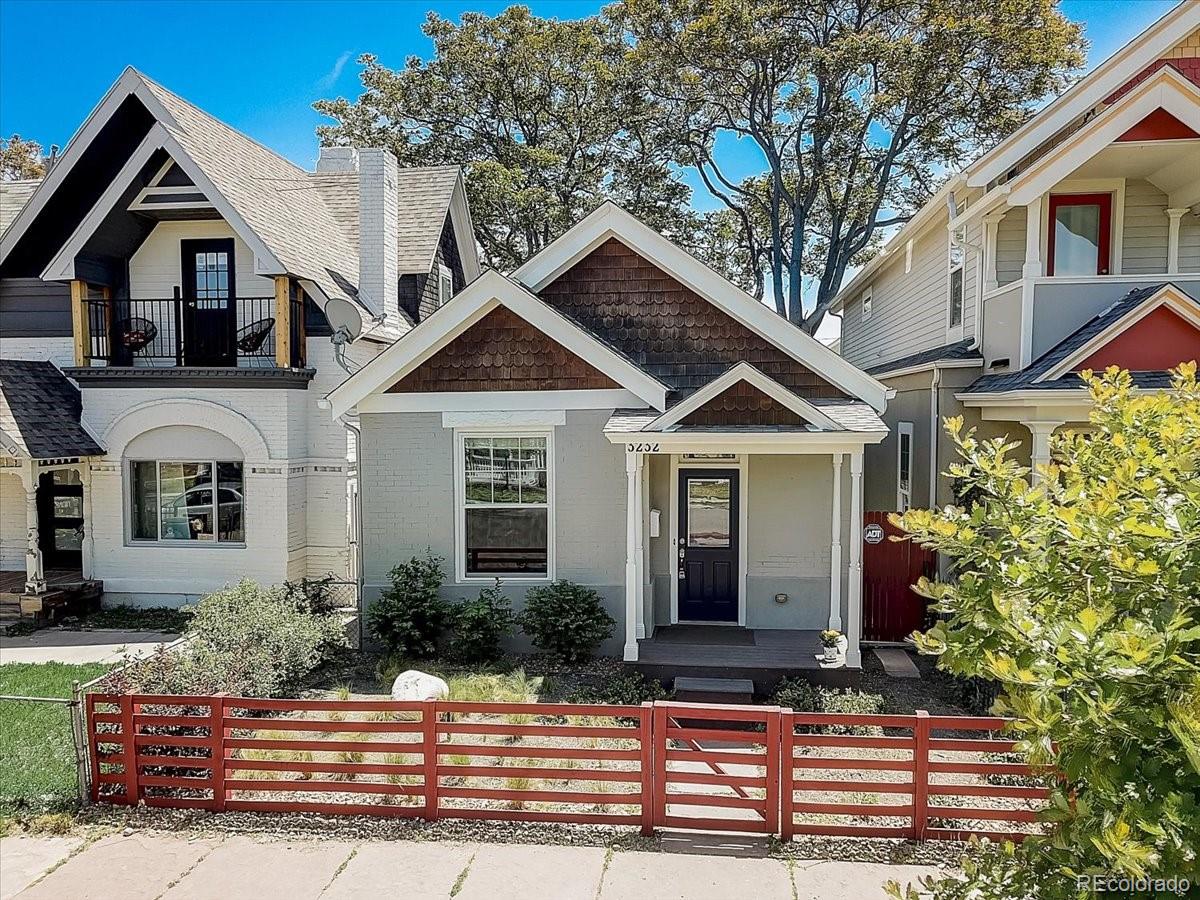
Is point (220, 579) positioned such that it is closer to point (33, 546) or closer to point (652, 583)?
point (33, 546)

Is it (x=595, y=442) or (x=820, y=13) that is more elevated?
(x=820, y=13)

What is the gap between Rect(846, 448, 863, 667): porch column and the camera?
9.24 m

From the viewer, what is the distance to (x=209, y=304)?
43.9ft

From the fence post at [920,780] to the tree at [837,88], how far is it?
2190 cm

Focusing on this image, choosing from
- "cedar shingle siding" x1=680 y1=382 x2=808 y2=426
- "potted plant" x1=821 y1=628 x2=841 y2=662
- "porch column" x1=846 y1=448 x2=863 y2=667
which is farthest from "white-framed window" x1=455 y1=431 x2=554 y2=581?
"porch column" x1=846 y1=448 x2=863 y2=667

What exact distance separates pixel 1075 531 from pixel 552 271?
908 centimetres

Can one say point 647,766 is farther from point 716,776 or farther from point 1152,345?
point 1152,345

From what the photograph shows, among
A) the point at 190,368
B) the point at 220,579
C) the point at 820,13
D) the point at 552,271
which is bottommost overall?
the point at 220,579

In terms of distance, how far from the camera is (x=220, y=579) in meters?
12.8

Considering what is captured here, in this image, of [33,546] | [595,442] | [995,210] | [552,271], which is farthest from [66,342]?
[995,210]

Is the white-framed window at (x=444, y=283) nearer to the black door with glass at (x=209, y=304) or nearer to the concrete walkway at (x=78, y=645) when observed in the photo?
the black door with glass at (x=209, y=304)

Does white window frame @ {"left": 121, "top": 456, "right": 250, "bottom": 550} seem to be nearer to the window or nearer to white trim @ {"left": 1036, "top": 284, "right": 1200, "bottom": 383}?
the window

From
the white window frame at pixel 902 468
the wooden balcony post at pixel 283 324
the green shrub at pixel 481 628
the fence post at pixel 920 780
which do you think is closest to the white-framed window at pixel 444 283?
the wooden balcony post at pixel 283 324

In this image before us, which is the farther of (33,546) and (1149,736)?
(33,546)
